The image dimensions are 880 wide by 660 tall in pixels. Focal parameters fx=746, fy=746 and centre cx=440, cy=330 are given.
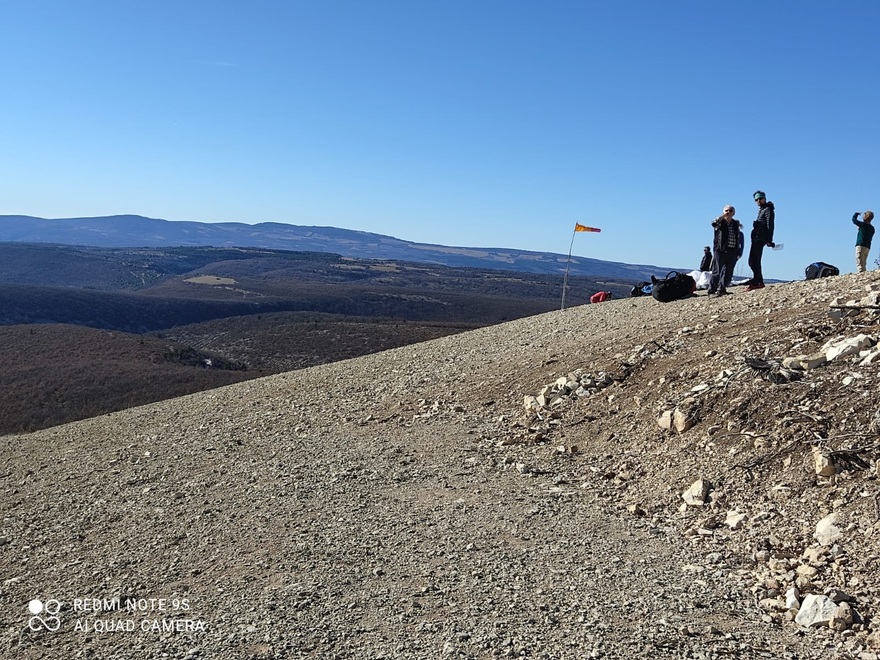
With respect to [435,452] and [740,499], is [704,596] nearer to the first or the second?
[740,499]

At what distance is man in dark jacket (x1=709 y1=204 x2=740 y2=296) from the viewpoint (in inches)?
549

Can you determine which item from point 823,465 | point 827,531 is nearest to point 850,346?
point 823,465

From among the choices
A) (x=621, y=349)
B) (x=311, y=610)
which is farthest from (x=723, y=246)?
(x=311, y=610)

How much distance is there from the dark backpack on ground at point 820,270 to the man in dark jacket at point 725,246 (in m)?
2.13

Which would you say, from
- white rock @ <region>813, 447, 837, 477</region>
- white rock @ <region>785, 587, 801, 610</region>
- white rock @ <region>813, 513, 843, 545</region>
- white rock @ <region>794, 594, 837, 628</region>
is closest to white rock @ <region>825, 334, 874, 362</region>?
white rock @ <region>813, 447, 837, 477</region>

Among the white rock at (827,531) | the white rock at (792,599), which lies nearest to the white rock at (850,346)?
the white rock at (827,531)

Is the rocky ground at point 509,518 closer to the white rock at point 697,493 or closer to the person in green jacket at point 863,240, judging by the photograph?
the white rock at point 697,493

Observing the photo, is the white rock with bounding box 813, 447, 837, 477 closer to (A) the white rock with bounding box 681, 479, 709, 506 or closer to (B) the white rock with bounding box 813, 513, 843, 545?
(B) the white rock with bounding box 813, 513, 843, 545

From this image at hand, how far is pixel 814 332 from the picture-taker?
363 inches

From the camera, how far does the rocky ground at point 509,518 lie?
497 centimetres

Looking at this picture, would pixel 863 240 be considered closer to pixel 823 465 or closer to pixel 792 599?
pixel 823 465

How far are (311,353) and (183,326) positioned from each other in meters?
30.0

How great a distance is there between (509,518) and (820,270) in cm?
1163

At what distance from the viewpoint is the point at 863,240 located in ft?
48.7
